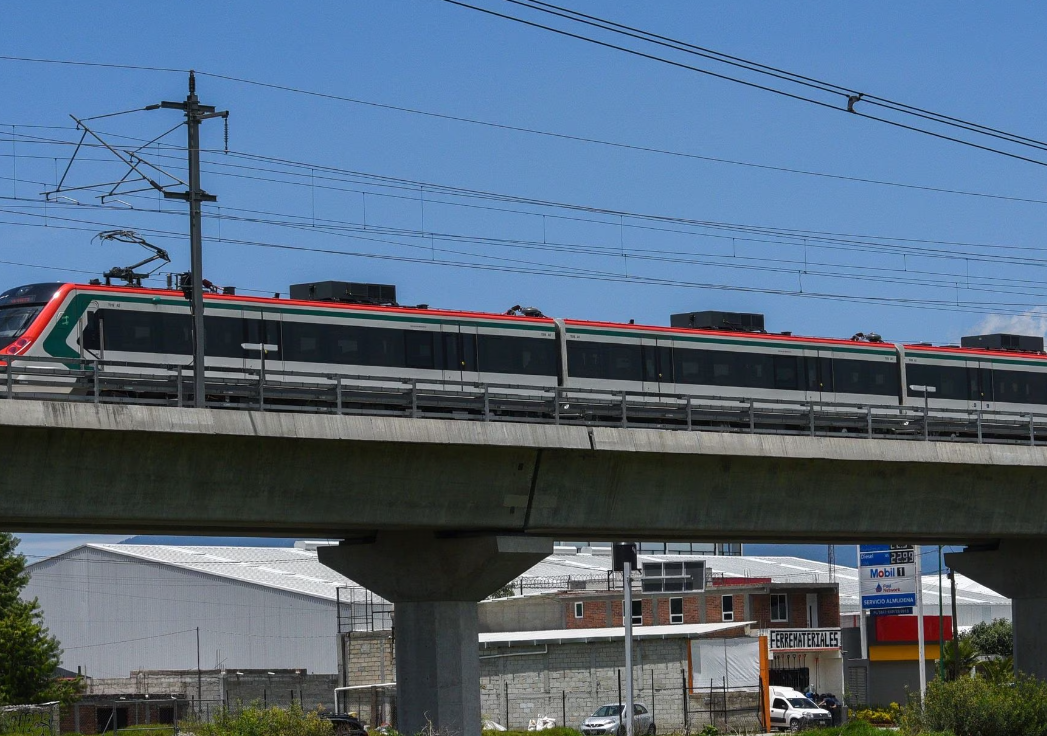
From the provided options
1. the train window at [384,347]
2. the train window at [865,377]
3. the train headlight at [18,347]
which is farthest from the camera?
the train window at [865,377]

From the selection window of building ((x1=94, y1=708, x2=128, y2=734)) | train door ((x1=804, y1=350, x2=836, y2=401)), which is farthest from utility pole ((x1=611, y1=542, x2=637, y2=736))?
window of building ((x1=94, y1=708, x2=128, y2=734))

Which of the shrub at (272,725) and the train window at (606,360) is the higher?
the train window at (606,360)

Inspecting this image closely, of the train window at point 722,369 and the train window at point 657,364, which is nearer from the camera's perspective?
the train window at point 657,364

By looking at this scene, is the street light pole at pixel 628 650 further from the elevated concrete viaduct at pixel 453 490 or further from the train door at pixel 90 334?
the train door at pixel 90 334

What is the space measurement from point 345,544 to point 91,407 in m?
9.59

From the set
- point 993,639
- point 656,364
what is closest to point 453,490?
point 656,364

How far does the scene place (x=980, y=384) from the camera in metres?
47.5

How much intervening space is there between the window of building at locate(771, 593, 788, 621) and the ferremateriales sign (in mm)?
1251

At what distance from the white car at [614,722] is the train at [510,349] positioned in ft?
47.3

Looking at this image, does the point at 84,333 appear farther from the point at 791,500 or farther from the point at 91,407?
the point at 791,500

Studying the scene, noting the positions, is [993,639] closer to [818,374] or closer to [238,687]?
[238,687]

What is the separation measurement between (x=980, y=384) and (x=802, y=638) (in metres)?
25.2

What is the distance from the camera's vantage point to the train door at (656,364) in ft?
134

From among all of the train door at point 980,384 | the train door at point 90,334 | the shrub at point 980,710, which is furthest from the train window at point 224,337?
the train door at point 980,384
